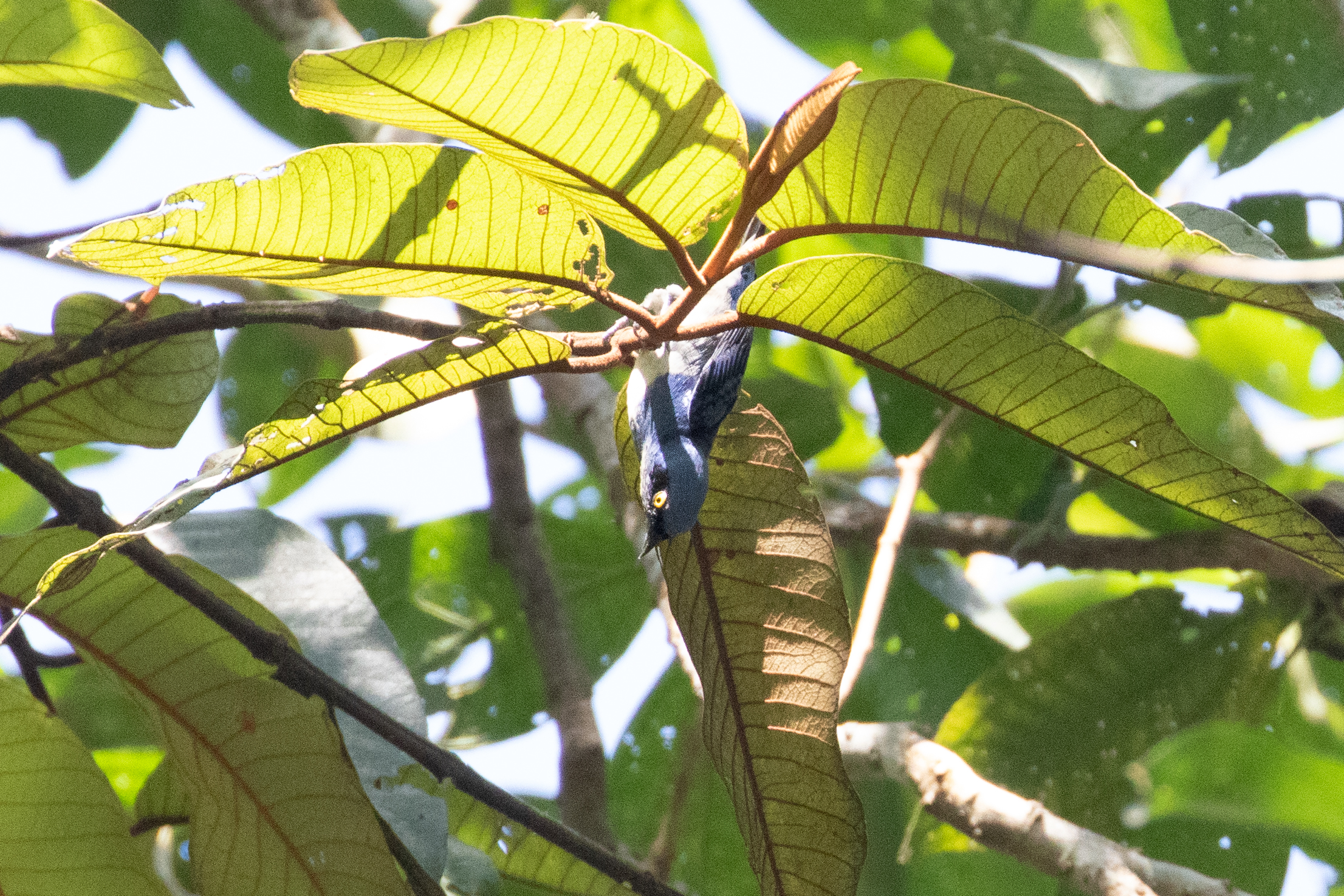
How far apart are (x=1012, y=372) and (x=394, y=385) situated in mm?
493

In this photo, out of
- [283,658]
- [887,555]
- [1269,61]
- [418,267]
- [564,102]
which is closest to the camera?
[564,102]

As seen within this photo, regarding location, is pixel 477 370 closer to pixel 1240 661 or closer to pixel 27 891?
pixel 27 891

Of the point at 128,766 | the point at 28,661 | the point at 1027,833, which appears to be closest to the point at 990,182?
the point at 1027,833

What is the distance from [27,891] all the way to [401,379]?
0.67 metres

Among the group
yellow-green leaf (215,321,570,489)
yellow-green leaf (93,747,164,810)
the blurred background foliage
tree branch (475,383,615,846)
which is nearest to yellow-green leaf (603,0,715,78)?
the blurred background foliage

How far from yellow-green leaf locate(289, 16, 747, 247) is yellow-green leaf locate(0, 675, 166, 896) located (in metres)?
0.71

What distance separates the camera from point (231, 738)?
1055 millimetres

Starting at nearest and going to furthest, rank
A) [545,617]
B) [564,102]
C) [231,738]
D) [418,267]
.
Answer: [564,102], [418,267], [231,738], [545,617]

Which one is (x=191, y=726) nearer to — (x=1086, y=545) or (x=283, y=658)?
(x=283, y=658)

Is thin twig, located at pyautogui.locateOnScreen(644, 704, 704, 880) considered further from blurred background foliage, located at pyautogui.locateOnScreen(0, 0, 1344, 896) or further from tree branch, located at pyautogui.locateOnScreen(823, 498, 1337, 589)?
tree branch, located at pyautogui.locateOnScreen(823, 498, 1337, 589)

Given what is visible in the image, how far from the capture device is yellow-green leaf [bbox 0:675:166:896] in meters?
0.99

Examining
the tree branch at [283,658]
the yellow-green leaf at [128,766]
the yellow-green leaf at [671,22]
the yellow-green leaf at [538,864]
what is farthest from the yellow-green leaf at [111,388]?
the yellow-green leaf at [671,22]

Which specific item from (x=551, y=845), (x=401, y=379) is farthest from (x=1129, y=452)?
(x=551, y=845)

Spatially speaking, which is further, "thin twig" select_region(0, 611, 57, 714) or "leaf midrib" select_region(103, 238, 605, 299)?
"thin twig" select_region(0, 611, 57, 714)
